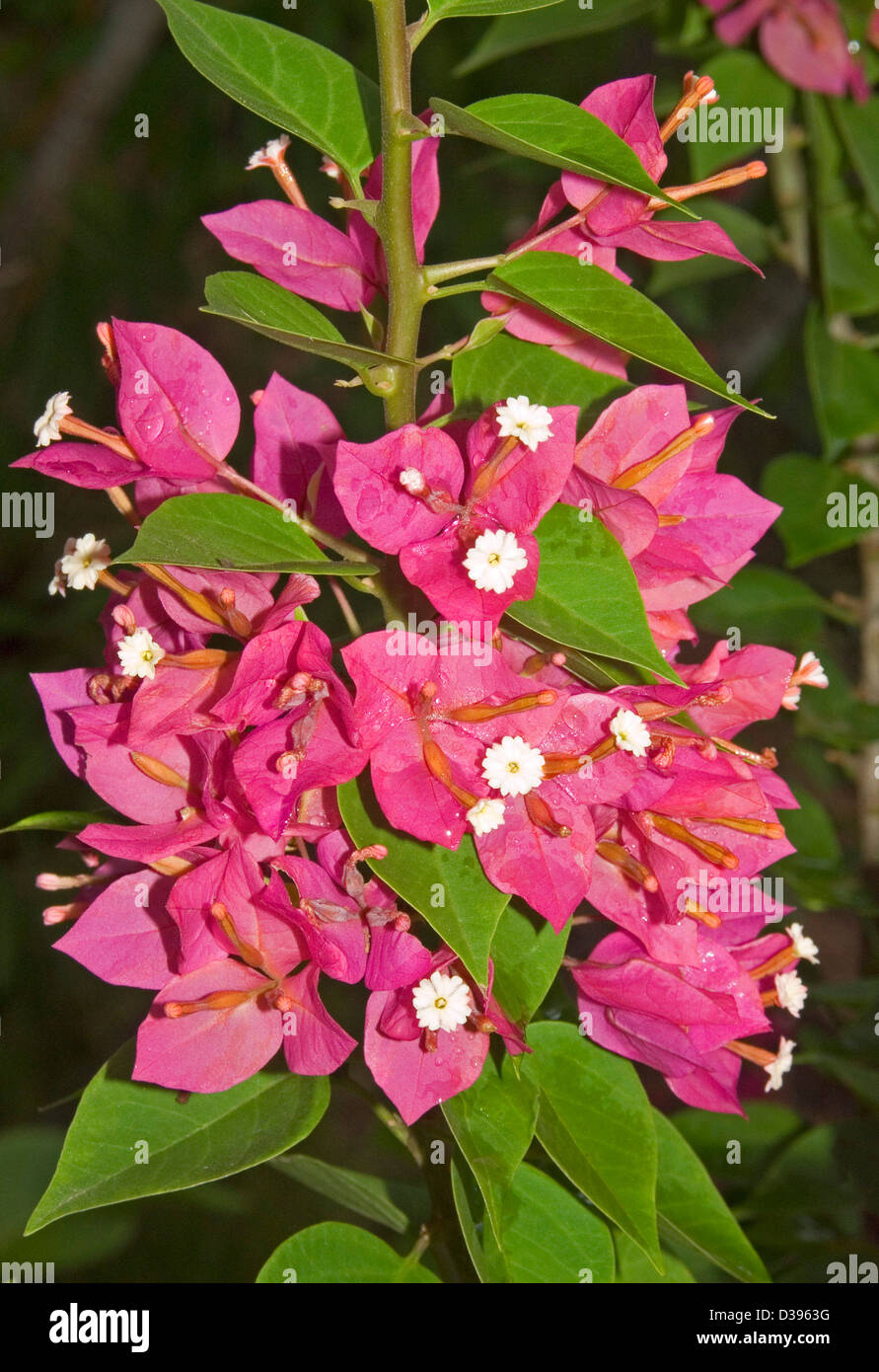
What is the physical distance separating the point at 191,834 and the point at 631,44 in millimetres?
1310

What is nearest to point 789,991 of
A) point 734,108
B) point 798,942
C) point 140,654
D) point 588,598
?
point 798,942

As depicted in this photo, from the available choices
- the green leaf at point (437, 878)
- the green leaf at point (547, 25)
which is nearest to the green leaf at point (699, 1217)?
the green leaf at point (437, 878)

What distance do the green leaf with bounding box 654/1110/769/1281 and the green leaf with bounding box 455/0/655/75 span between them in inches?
30.5

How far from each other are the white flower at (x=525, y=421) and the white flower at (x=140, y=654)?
164 mm

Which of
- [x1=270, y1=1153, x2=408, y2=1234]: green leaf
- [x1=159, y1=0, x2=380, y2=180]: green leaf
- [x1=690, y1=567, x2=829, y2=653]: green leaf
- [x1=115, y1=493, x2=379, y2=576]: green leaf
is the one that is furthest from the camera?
[x1=690, y1=567, x2=829, y2=653]: green leaf

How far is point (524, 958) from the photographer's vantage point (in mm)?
519

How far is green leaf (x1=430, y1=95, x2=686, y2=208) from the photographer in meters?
0.46

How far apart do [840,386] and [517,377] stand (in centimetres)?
59

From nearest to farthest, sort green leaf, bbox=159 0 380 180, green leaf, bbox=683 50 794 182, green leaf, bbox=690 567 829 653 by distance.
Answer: green leaf, bbox=159 0 380 180 < green leaf, bbox=683 50 794 182 < green leaf, bbox=690 567 829 653

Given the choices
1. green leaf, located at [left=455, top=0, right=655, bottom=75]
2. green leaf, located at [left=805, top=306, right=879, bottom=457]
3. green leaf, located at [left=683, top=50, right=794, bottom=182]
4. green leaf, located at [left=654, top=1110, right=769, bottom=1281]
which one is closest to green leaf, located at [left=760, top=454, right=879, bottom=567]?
green leaf, located at [left=805, top=306, right=879, bottom=457]

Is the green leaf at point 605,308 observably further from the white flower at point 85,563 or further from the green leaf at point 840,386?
the green leaf at point 840,386

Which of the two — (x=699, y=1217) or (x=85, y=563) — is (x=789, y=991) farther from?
(x=85, y=563)

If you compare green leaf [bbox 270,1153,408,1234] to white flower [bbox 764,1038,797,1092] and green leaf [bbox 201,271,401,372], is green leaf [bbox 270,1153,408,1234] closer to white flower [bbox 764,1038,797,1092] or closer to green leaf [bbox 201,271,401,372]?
white flower [bbox 764,1038,797,1092]

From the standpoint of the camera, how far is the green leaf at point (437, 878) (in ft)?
1.52
